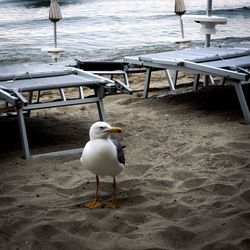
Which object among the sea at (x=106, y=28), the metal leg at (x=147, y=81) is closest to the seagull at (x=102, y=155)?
the metal leg at (x=147, y=81)

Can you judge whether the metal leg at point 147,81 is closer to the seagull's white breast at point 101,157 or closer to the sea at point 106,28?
the sea at point 106,28

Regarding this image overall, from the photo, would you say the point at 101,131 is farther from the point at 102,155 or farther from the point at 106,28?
the point at 106,28

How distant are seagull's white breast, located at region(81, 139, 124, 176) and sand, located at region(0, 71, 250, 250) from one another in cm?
28

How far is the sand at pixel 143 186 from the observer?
129 inches

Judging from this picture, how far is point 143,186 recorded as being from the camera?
13.6ft

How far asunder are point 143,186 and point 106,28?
14.7 metres

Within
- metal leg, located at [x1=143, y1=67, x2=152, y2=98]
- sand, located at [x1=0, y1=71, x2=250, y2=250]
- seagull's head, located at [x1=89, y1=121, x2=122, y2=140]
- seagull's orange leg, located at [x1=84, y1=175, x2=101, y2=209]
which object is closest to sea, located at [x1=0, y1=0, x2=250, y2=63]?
metal leg, located at [x1=143, y1=67, x2=152, y2=98]

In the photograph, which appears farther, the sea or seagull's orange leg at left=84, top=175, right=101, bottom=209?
the sea

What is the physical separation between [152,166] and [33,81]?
1701 millimetres

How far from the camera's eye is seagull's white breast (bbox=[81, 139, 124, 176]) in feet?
12.1

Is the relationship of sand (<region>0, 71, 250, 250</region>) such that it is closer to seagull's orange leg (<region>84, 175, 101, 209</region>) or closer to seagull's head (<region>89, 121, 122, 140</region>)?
seagull's orange leg (<region>84, 175, 101, 209</region>)

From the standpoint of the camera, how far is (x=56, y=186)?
4195 mm

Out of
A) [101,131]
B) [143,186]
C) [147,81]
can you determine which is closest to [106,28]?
[147,81]

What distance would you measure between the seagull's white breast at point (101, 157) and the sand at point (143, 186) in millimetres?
279
